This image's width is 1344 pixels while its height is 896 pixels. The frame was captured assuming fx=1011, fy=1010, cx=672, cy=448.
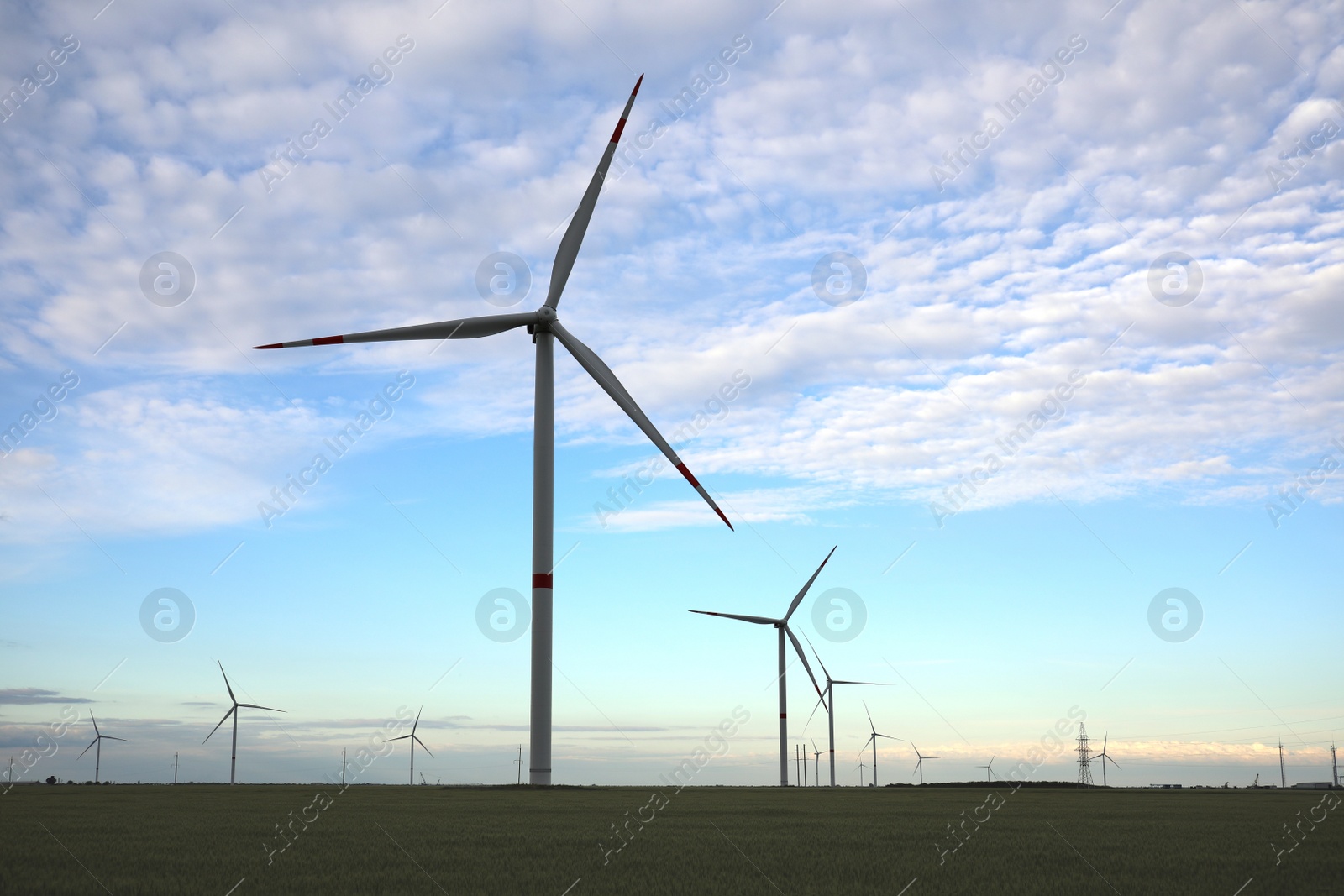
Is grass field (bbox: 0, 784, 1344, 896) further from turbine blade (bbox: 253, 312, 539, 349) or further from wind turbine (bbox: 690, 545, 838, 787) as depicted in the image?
wind turbine (bbox: 690, 545, 838, 787)

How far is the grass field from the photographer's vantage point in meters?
13.7

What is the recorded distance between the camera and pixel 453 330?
183ft

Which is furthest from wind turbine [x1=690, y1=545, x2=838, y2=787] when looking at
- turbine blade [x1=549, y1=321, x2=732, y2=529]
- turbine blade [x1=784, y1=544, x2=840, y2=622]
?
turbine blade [x1=549, y1=321, x2=732, y2=529]

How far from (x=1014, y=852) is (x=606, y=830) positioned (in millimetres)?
8787

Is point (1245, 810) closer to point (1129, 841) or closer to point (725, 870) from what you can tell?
point (1129, 841)

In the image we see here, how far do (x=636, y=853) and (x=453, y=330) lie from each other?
42.0 metres

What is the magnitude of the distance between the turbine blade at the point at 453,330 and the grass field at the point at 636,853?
92.8 feet

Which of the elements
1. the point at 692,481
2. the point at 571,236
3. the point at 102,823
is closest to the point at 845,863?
the point at 102,823

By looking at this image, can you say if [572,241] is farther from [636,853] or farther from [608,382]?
[636,853]

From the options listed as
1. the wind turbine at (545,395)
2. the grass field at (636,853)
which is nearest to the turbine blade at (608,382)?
the wind turbine at (545,395)

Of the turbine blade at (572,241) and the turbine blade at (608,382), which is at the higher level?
the turbine blade at (572,241)

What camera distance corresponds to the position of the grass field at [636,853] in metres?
13.7

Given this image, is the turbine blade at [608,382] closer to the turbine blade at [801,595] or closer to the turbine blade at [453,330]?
the turbine blade at [453,330]

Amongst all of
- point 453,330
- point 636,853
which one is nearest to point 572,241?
point 453,330
